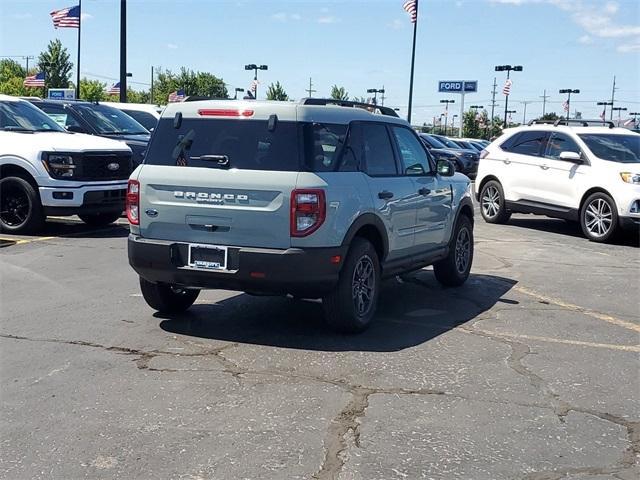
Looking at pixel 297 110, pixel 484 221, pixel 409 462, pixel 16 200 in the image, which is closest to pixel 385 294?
pixel 297 110

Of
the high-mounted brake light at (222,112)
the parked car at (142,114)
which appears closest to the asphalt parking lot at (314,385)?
the high-mounted brake light at (222,112)

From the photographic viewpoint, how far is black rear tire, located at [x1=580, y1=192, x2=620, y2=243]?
41.1ft

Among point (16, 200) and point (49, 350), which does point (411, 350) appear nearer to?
point (49, 350)

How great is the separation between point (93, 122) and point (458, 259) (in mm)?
8591

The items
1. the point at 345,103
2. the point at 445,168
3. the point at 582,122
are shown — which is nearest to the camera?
the point at 345,103

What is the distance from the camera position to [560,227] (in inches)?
600

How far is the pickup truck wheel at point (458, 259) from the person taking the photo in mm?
8500

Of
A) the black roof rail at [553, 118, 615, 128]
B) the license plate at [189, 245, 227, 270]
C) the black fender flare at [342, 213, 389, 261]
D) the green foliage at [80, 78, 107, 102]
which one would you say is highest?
the green foliage at [80, 78, 107, 102]

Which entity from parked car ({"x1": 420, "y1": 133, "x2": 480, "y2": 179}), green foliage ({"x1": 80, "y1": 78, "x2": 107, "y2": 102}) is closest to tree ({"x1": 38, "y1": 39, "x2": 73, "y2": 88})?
green foliage ({"x1": 80, "y1": 78, "x2": 107, "y2": 102})

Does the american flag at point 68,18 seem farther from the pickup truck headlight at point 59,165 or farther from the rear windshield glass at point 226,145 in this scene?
the rear windshield glass at point 226,145

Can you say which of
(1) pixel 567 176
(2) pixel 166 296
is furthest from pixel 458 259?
(1) pixel 567 176

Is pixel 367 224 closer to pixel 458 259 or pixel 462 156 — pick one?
pixel 458 259

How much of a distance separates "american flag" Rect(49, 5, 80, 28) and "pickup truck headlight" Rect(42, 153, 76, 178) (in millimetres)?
26661

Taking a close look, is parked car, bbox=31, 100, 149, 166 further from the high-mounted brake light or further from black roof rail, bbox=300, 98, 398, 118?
the high-mounted brake light
